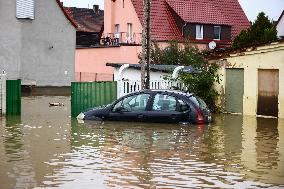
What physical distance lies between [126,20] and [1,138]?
109ft

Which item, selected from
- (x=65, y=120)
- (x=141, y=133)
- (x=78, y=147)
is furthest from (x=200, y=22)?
(x=78, y=147)

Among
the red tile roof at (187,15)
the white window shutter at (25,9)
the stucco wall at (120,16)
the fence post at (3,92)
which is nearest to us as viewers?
the fence post at (3,92)

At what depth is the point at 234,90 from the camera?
25141 mm

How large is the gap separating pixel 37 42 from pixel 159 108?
2416cm

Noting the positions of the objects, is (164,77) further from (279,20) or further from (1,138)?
(279,20)

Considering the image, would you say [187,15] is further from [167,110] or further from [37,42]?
[167,110]

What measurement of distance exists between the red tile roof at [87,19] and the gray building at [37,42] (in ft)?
62.3

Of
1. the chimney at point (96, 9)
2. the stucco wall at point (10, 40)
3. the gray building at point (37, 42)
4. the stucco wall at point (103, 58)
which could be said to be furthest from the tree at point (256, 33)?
the chimney at point (96, 9)

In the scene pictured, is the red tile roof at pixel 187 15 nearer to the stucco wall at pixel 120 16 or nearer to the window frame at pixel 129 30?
the stucco wall at pixel 120 16

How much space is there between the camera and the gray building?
3978 centimetres

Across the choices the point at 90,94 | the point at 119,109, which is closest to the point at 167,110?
the point at 119,109

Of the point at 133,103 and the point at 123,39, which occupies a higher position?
the point at 123,39

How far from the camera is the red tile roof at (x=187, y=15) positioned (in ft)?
153

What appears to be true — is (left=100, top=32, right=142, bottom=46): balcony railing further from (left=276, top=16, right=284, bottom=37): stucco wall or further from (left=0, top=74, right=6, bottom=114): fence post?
(left=0, top=74, right=6, bottom=114): fence post
